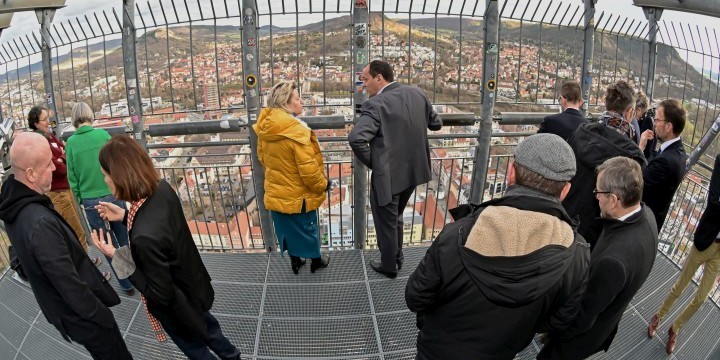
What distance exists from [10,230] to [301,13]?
297 centimetres

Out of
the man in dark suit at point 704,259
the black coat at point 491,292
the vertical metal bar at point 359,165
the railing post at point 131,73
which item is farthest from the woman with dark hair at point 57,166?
the man in dark suit at point 704,259

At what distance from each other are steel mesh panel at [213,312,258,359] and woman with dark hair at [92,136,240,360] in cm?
92

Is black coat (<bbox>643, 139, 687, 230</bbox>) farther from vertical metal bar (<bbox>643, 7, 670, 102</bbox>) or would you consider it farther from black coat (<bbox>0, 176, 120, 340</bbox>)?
black coat (<bbox>0, 176, 120, 340</bbox>)

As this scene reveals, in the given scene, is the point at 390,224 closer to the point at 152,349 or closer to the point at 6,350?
the point at 152,349

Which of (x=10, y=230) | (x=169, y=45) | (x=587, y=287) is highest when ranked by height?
(x=169, y=45)

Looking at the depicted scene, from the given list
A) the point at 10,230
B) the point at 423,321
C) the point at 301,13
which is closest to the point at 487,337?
the point at 423,321

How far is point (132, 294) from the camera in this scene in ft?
14.9

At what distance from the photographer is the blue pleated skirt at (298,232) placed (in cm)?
434

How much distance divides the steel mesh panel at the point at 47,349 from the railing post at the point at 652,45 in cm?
637

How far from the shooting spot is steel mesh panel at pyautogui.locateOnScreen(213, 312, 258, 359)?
152 inches

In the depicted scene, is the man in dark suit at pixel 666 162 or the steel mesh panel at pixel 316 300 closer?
the man in dark suit at pixel 666 162

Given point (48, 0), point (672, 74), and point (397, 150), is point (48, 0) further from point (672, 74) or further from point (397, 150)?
point (672, 74)

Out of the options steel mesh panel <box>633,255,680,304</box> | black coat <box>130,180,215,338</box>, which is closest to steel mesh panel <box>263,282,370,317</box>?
black coat <box>130,180,215,338</box>

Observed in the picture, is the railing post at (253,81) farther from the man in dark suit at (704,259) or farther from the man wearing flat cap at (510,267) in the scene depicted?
the man in dark suit at (704,259)
